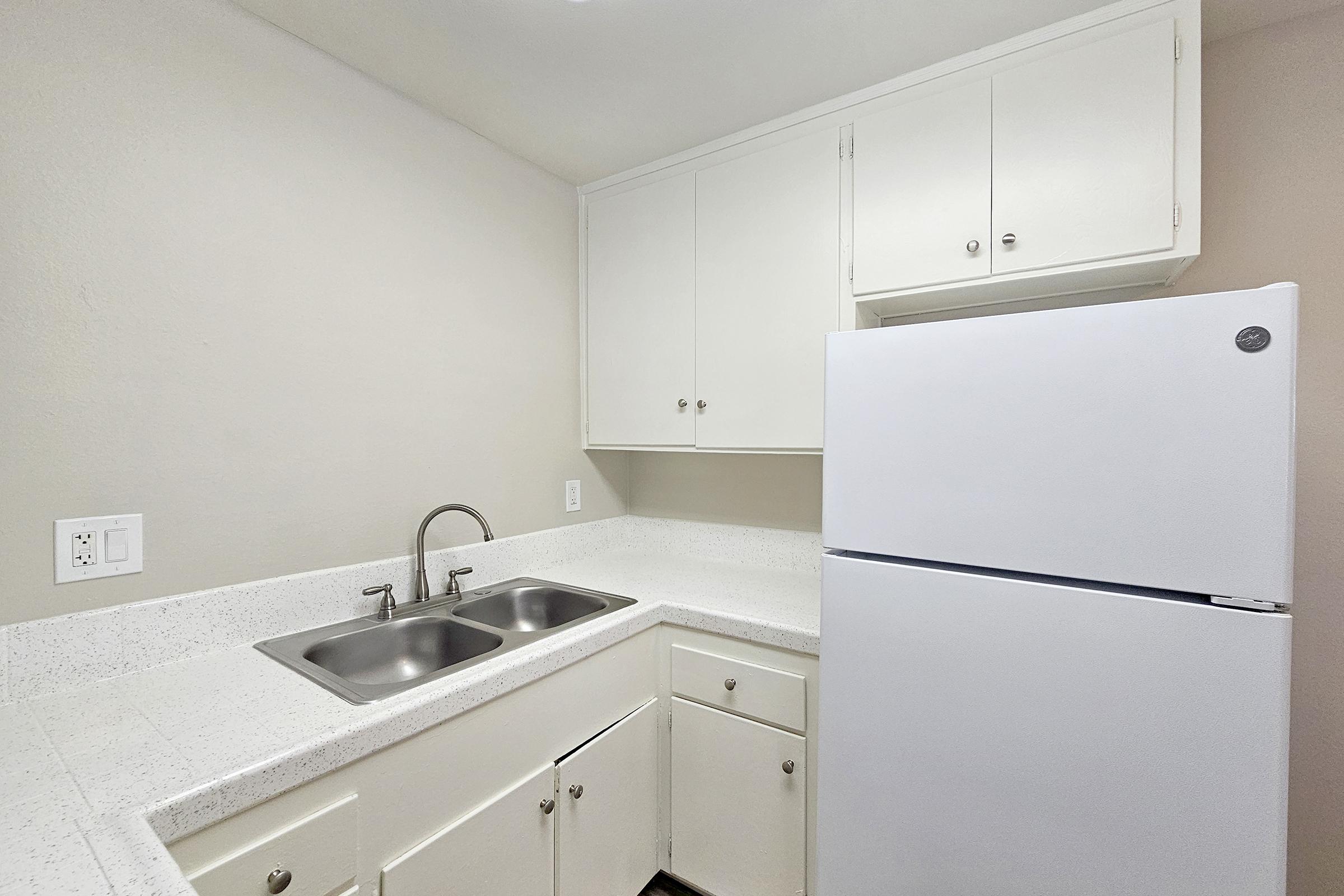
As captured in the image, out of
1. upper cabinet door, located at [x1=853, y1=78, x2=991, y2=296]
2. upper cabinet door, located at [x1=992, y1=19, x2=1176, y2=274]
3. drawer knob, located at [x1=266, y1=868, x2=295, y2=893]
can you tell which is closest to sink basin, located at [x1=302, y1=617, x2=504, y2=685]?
drawer knob, located at [x1=266, y1=868, x2=295, y2=893]

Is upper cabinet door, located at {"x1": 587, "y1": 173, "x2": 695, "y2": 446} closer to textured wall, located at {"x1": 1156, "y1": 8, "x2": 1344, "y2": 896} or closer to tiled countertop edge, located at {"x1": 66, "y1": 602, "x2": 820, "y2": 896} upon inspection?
Answer: tiled countertop edge, located at {"x1": 66, "y1": 602, "x2": 820, "y2": 896}

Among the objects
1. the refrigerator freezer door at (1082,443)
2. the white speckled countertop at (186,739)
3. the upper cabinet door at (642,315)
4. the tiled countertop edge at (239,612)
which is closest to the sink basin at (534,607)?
the tiled countertop edge at (239,612)

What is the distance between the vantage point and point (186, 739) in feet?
2.95

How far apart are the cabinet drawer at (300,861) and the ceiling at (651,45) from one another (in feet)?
5.30

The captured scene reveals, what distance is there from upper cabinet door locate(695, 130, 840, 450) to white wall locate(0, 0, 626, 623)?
2.24 ft

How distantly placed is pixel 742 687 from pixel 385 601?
0.97 metres

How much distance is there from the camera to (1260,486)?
792 mm

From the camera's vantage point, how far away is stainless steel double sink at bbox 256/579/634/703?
1.19 metres

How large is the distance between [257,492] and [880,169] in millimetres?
1772

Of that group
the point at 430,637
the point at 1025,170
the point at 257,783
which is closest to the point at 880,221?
the point at 1025,170

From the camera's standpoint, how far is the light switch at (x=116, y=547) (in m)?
1.10

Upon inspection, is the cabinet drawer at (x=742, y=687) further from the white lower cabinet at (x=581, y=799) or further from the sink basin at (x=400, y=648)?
the sink basin at (x=400, y=648)

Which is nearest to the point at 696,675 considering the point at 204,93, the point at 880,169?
the point at 880,169

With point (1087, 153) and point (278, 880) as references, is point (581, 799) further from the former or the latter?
point (1087, 153)
